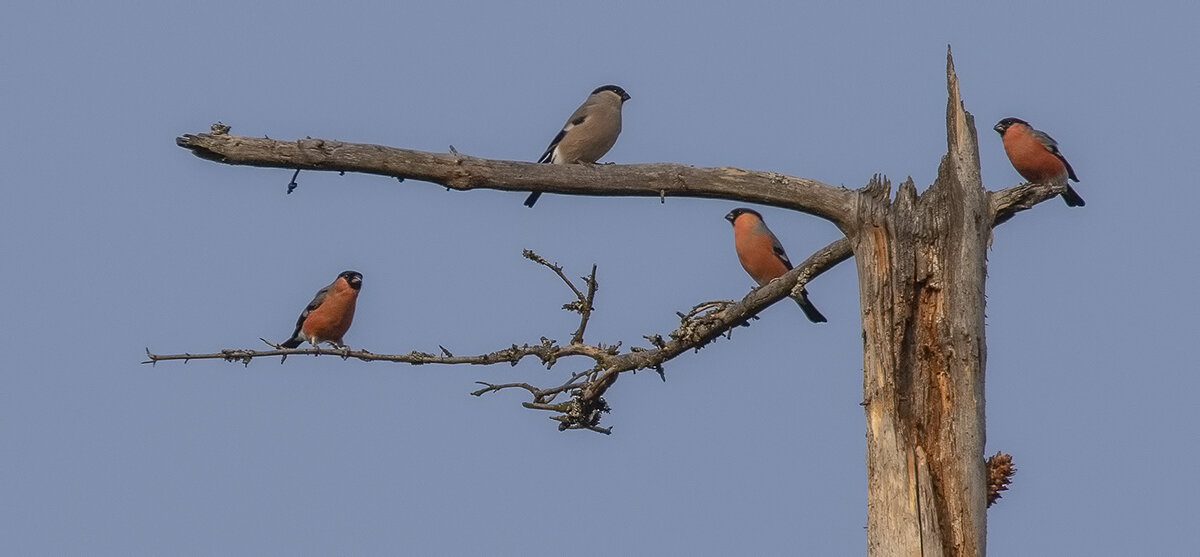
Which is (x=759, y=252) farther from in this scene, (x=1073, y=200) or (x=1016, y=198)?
(x=1016, y=198)

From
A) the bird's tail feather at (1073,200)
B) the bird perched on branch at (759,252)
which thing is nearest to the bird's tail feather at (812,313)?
the bird perched on branch at (759,252)

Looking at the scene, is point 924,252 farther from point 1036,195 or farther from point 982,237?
point 1036,195

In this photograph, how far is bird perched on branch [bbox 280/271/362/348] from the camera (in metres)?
11.1

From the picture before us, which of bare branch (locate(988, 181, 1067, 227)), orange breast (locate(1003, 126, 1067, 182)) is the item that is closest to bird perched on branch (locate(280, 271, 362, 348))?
orange breast (locate(1003, 126, 1067, 182))

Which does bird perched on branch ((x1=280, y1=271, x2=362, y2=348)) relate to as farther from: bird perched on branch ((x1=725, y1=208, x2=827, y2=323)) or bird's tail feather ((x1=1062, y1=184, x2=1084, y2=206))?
bird's tail feather ((x1=1062, y1=184, x2=1084, y2=206))

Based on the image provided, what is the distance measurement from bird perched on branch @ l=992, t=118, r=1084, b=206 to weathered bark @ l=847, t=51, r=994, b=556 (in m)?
4.90

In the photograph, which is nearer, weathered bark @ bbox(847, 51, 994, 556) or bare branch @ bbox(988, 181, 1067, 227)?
weathered bark @ bbox(847, 51, 994, 556)

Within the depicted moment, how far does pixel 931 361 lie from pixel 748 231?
4521 millimetres

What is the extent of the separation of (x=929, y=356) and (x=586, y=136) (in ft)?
16.1

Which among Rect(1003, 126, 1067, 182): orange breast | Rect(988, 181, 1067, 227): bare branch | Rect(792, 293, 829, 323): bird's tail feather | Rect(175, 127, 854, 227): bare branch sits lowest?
Rect(792, 293, 829, 323): bird's tail feather

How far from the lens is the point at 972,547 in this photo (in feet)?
17.7

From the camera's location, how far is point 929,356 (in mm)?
5629

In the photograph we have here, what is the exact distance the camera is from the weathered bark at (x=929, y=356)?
5.43 meters

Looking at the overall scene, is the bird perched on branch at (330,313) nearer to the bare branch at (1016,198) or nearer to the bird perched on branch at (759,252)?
the bird perched on branch at (759,252)
